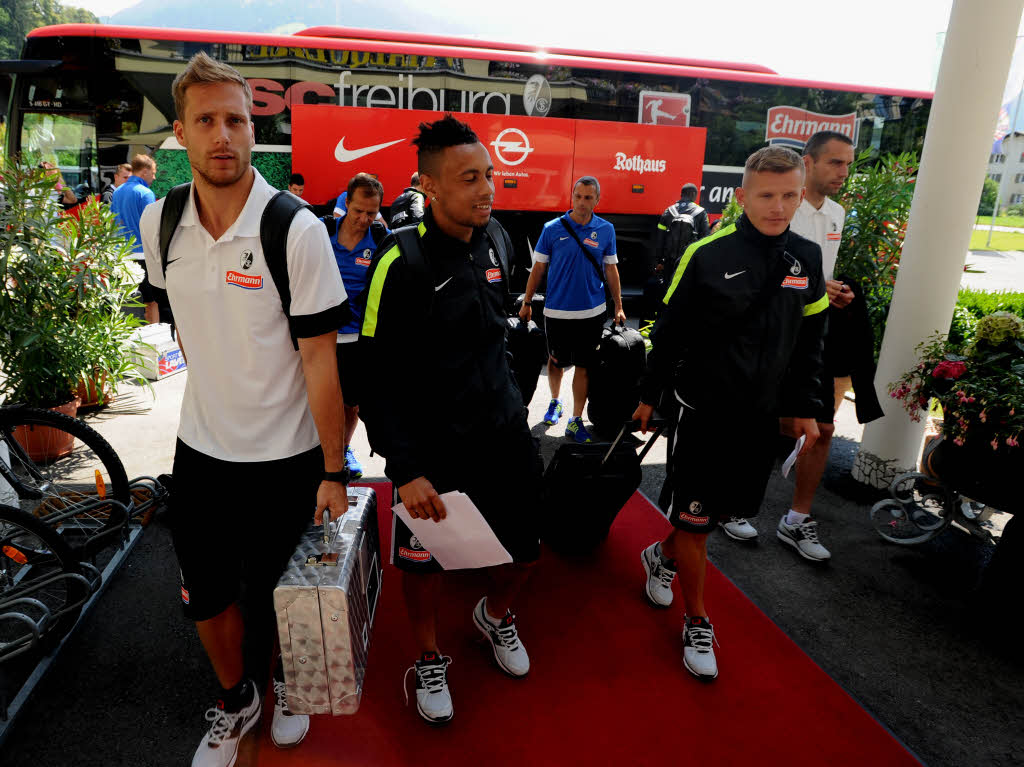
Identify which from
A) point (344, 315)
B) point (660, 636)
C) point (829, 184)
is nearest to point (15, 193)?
point (344, 315)

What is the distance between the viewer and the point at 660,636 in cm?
300

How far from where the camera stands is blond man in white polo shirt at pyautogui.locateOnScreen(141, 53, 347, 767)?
5.92ft

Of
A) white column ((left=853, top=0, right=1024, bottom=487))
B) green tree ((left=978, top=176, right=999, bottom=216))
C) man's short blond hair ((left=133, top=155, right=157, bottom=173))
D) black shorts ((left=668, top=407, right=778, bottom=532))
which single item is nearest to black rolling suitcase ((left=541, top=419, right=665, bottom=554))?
black shorts ((left=668, top=407, right=778, bottom=532))

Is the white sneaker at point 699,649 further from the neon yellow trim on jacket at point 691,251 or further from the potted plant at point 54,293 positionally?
the potted plant at point 54,293

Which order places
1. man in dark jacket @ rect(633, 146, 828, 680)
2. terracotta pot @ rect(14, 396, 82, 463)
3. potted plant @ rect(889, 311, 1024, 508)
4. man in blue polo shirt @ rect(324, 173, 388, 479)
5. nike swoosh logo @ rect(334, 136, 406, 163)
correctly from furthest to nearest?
nike swoosh logo @ rect(334, 136, 406, 163) → terracotta pot @ rect(14, 396, 82, 463) → man in blue polo shirt @ rect(324, 173, 388, 479) → potted plant @ rect(889, 311, 1024, 508) → man in dark jacket @ rect(633, 146, 828, 680)

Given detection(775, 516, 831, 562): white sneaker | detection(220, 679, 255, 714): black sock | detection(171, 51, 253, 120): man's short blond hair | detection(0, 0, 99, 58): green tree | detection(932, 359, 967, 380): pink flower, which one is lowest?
detection(775, 516, 831, 562): white sneaker

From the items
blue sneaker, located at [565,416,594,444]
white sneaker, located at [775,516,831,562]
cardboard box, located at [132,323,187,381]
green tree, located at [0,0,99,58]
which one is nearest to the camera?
white sneaker, located at [775,516,831,562]

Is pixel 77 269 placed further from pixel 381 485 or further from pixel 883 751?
pixel 883 751

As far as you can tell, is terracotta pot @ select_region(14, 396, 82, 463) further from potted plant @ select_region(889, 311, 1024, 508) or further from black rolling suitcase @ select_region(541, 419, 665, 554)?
potted plant @ select_region(889, 311, 1024, 508)

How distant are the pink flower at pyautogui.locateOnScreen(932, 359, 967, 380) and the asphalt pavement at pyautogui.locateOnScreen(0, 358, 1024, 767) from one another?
1058mm

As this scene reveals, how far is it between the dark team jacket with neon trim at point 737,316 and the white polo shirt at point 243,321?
55.9 inches

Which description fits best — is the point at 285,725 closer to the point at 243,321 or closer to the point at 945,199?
the point at 243,321

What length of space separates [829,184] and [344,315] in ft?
9.23

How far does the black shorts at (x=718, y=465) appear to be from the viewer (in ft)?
8.68
